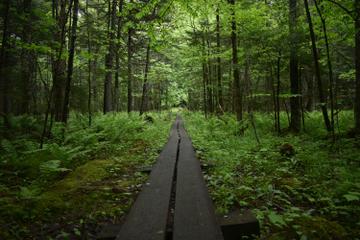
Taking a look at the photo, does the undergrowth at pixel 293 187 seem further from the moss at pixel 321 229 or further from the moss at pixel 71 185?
the moss at pixel 71 185

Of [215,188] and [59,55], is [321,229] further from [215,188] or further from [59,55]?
[59,55]

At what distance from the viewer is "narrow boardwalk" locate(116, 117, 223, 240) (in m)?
3.35

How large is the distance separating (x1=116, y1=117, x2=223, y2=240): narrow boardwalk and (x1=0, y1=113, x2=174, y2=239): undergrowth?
1.68 feet

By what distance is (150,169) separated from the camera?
6711mm

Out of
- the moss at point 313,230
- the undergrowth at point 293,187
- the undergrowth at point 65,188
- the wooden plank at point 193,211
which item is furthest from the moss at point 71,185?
the moss at point 313,230

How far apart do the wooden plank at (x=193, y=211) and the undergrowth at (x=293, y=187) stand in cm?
32

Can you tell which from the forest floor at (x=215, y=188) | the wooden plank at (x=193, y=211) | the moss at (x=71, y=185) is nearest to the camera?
the wooden plank at (x=193, y=211)

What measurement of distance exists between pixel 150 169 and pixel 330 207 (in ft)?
13.2

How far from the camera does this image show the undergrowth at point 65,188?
4.05 m

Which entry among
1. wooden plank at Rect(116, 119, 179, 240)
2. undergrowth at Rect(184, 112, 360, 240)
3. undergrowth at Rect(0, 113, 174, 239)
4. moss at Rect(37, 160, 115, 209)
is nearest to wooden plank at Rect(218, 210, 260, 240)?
undergrowth at Rect(184, 112, 360, 240)

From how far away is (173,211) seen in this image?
427 centimetres

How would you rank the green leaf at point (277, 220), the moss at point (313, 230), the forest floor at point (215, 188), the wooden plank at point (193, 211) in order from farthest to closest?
the forest floor at point (215, 188), the green leaf at point (277, 220), the moss at point (313, 230), the wooden plank at point (193, 211)

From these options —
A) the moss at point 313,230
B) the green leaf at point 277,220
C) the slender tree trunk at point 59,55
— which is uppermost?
the slender tree trunk at point 59,55

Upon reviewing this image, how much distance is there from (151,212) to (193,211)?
2.09 feet
